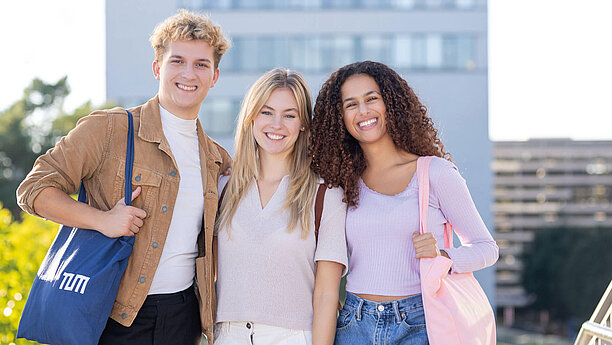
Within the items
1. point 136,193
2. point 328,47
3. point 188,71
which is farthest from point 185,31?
point 328,47

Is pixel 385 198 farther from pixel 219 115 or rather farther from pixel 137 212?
pixel 219 115

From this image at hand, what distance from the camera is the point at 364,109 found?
3.73m

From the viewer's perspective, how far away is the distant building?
4262 inches

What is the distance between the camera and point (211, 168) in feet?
12.5

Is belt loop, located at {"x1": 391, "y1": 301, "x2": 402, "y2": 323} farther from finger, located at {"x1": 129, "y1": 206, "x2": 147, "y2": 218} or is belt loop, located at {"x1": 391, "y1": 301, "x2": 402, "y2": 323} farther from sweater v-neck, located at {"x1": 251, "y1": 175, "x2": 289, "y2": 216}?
finger, located at {"x1": 129, "y1": 206, "x2": 147, "y2": 218}

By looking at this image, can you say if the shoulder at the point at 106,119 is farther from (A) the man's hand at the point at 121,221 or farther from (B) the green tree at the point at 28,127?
(B) the green tree at the point at 28,127

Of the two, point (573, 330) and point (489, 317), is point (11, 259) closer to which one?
point (489, 317)

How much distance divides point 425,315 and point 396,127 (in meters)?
1.06

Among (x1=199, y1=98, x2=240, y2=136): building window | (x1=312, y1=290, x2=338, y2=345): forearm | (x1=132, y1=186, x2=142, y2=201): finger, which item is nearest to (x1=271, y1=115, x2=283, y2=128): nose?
(x1=132, y1=186, x2=142, y2=201): finger

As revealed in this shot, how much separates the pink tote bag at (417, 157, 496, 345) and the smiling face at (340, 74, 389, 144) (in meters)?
0.53

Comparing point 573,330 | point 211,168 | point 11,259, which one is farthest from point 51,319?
point 573,330

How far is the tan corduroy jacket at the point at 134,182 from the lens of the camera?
3.26 m

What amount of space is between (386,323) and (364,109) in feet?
3.84

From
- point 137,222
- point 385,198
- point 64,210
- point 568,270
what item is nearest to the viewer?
point 64,210
